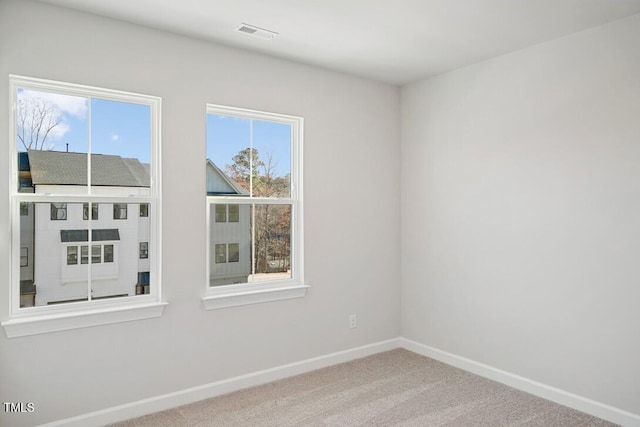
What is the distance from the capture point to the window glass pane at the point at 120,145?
2945 millimetres

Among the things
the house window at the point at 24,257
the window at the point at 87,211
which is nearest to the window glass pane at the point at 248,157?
the window at the point at 87,211

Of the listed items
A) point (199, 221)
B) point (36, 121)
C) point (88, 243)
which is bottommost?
point (88, 243)

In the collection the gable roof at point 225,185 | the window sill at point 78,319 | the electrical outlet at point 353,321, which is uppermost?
the gable roof at point 225,185

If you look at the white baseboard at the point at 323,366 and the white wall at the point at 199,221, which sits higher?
the white wall at the point at 199,221

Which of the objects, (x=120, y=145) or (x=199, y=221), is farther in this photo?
(x=199, y=221)

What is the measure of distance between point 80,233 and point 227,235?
1017 millimetres

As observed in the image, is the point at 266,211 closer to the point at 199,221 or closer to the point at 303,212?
the point at 303,212

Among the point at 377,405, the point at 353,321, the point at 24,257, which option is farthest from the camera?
the point at 353,321

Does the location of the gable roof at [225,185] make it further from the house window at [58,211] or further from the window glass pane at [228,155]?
the house window at [58,211]

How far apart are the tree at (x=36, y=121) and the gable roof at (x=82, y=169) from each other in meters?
0.06

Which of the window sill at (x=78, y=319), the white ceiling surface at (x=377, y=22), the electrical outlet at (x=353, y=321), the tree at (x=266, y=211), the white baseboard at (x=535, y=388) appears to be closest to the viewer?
the window sill at (x=78, y=319)

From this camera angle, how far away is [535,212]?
341 centimetres

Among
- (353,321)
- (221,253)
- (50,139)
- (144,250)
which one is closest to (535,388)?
(353,321)

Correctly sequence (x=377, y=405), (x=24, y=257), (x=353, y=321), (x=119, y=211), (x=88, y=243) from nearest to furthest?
(x=24, y=257) → (x=88, y=243) → (x=119, y=211) → (x=377, y=405) → (x=353, y=321)
